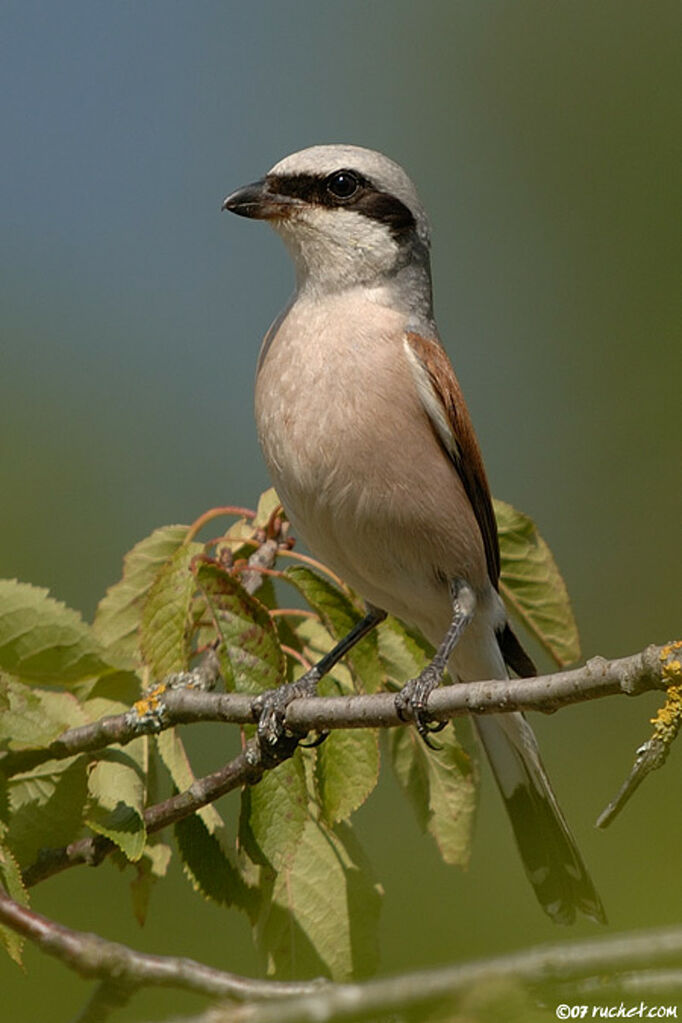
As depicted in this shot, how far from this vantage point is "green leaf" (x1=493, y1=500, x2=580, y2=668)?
2.44 m

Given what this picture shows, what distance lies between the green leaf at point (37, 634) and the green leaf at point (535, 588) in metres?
0.98

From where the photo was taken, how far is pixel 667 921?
1.13 m

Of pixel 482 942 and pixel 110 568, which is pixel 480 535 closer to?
pixel 482 942

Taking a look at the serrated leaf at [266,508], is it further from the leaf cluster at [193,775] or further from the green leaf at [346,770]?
the green leaf at [346,770]

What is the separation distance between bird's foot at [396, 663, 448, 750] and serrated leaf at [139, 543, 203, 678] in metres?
0.38

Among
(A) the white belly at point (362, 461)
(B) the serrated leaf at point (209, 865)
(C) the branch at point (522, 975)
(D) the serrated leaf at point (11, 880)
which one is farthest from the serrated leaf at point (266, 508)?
(C) the branch at point (522, 975)

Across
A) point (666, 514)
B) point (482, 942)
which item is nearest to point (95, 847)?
point (482, 942)

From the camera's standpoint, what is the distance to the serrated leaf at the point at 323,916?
1996mm

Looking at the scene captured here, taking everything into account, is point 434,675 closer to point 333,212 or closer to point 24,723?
point 24,723

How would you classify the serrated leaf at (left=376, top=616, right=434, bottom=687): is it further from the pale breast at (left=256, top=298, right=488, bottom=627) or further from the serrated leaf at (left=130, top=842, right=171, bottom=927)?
the serrated leaf at (left=130, top=842, right=171, bottom=927)

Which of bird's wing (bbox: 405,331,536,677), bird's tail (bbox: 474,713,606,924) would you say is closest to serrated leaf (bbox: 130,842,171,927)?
bird's tail (bbox: 474,713,606,924)

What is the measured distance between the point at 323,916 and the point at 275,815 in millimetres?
303

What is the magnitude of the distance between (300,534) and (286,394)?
31 cm

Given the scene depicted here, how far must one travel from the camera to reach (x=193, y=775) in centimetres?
202
